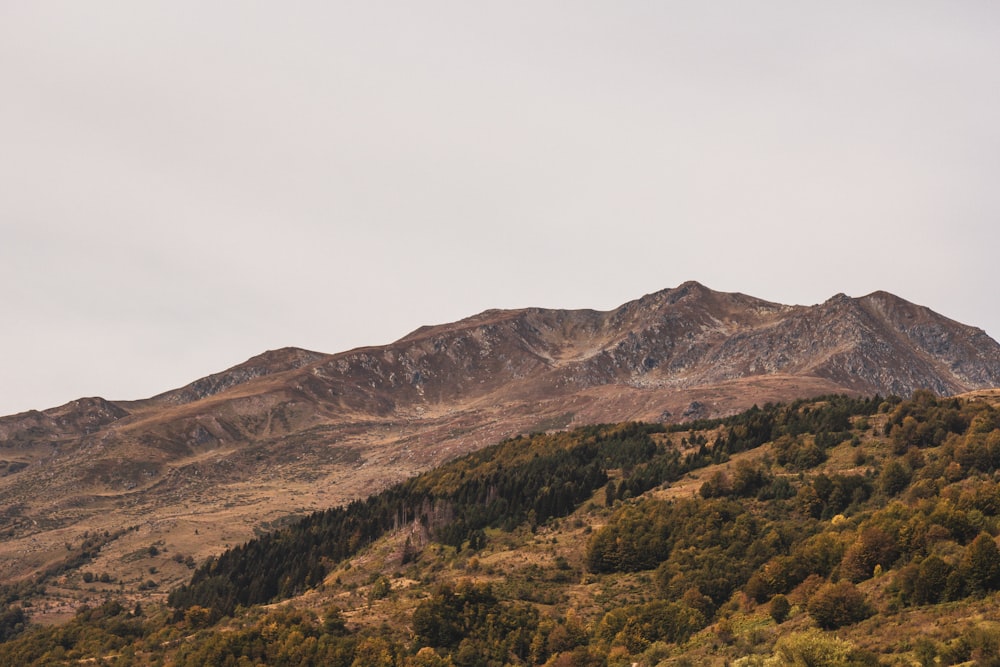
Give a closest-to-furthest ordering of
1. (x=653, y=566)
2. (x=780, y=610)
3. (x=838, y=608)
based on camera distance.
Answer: (x=838, y=608), (x=780, y=610), (x=653, y=566)

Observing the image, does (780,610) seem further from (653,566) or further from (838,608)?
(653,566)

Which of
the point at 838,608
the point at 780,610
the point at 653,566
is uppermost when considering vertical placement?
the point at 838,608

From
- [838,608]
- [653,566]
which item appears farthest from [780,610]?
[653,566]

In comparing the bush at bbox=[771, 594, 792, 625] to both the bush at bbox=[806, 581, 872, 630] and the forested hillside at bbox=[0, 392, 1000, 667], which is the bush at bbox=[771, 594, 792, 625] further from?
the bush at bbox=[806, 581, 872, 630]

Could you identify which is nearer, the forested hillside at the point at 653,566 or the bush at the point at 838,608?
the bush at the point at 838,608

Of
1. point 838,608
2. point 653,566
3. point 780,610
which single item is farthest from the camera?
point 653,566

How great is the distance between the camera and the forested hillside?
46469mm

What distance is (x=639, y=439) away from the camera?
146000mm

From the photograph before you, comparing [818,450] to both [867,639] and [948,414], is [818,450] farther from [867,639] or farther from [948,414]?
[867,639]

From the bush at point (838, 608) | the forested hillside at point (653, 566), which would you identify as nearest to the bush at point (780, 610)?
the forested hillside at point (653, 566)

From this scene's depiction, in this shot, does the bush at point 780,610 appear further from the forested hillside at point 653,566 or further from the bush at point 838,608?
the bush at point 838,608

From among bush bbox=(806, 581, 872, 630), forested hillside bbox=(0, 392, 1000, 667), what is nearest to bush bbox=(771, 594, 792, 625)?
forested hillside bbox=(0, 392, 1000, 667)

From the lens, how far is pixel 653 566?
273 feet

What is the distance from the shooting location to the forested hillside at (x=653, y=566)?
4647cm
